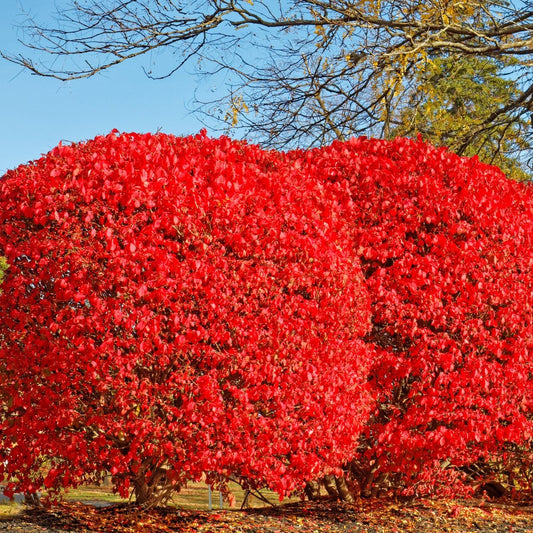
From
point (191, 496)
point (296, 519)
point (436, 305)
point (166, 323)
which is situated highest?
point (436, 305)

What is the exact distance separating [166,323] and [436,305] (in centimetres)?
246

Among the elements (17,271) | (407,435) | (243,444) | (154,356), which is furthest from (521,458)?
(17,271)

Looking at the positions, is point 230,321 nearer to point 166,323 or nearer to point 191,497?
point 166,323

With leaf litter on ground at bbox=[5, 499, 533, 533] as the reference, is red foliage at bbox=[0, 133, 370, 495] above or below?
above

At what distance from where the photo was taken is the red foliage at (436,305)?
237 inches

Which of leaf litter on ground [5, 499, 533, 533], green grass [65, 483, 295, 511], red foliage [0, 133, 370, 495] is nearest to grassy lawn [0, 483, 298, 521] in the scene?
green grass [65, 483, 295, 511]

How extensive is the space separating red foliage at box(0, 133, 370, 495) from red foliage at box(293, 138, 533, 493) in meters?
0.76

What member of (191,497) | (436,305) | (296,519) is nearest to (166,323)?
(296,519)

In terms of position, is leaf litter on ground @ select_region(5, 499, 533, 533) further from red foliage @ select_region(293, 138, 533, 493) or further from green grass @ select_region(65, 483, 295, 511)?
green grass @ select_region(65, 483, 295, 511)

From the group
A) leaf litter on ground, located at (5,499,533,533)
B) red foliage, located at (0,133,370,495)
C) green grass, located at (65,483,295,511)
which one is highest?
red foliage, located at (0,133,370,495)

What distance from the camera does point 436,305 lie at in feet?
19.8

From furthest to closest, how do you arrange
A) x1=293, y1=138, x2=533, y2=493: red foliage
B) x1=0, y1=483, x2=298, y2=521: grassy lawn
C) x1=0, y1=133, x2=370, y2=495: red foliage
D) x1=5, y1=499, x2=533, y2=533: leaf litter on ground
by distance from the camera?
x1=0, y1=483, x2=298, y2=521: grassy lawn
x1=293, y1=138, x2=533, y2=493: red foliage
x1=5, y1=499, x2=533, y2=533: leaf litter on ground
x1=0, y1=133, x2=370, y2=495: red foliage

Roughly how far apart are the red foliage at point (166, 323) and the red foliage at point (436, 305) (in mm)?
758

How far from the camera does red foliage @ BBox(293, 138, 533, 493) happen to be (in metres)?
6.01
